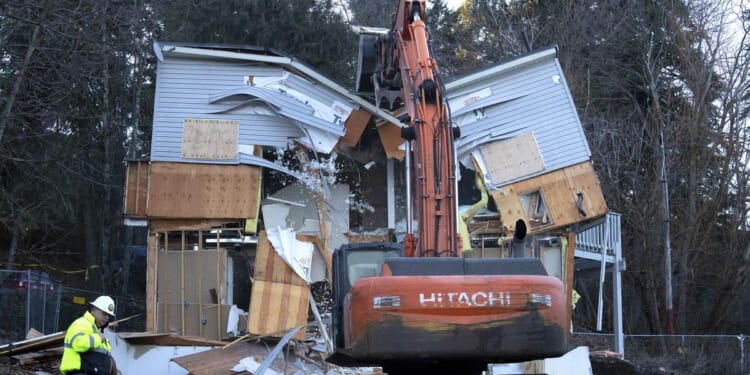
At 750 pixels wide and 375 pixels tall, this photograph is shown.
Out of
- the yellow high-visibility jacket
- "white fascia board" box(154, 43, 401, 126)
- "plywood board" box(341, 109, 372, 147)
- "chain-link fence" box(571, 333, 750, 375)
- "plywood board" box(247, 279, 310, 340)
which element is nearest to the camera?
A: the yellow high-visibility jacket

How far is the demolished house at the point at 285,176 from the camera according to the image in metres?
18.8

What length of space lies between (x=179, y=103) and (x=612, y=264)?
37.4 feet

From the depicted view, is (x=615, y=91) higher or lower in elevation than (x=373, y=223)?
higher

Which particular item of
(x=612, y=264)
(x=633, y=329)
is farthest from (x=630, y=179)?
(x=612, y=264)

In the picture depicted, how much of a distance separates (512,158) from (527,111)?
112 cm

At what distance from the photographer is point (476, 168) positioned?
1998 centimetres

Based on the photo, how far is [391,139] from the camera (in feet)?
66.6

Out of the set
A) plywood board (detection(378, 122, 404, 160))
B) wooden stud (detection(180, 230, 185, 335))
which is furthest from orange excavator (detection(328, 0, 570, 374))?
plywood board (detection(378, 122, 404, 160))

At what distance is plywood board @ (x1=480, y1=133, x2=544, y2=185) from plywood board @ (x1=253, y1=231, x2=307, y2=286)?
4751 millimetres

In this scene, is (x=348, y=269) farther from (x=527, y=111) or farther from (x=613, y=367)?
(x=613, y=367)

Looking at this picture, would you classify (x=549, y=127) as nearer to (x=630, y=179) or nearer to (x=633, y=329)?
(x=630, y=179)

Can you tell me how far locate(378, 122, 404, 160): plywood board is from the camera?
2022 centimetres

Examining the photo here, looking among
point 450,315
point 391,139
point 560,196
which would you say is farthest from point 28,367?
point 560,196

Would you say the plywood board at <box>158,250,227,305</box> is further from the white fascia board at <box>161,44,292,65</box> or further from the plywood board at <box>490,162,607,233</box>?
the plywood board at <box>490,162,607,233</box>
